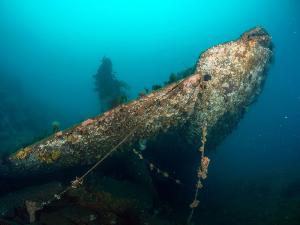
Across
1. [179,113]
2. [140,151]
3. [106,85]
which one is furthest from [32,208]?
[106,85]

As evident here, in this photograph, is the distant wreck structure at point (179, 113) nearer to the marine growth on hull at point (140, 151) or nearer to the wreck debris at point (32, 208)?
the marine growth on hull at point (140, 151)

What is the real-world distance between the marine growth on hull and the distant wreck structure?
0.06ft

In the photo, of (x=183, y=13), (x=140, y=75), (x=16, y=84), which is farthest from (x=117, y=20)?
(x=16, y=84)

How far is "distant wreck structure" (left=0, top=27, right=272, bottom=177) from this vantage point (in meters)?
6.01

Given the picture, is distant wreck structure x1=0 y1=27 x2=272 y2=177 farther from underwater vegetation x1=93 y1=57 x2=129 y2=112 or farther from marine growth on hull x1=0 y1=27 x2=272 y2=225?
underwater vegetation x1=93 y1=57 x2=129 y2=112

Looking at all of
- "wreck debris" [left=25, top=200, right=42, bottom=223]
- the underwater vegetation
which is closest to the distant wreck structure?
"wreck debris" [left=25, top=200, right=42, bottom=223]

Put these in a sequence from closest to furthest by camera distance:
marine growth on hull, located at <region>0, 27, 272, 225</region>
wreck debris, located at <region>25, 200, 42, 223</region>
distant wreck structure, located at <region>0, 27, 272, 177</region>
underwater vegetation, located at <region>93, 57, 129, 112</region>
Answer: wreck debris, located at <region>25, 200, 42, 223</region> < marine growth on hull, located at <region>0, 27, 272, 225</region> < distant wreck structure, located at <region>0, 27, 272, 177</region> < underwater vegetation, located at <region>93, 57, 129, 112</region>

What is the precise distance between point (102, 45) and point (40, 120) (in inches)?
4540

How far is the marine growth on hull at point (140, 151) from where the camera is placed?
5.75 meters

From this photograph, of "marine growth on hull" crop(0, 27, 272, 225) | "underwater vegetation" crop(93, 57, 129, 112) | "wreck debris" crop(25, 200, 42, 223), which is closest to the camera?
"wreck debris" crop(25, 200, 42, 223)

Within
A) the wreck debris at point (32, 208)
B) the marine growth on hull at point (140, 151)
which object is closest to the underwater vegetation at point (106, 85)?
the marine growth on hull at point (140, 151)

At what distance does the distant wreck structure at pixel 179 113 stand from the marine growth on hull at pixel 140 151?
0.02m

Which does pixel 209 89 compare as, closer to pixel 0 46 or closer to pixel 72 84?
pixel 72 84

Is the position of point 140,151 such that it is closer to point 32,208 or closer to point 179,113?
point 179,113
